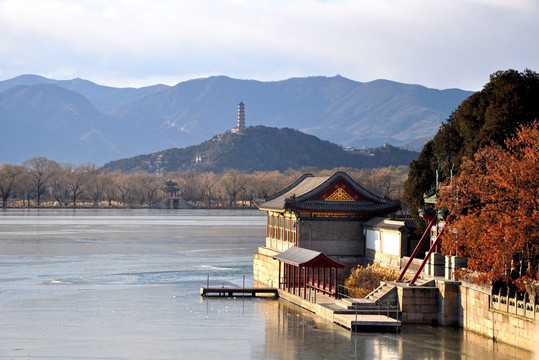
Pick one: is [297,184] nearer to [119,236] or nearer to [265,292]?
[265,292]

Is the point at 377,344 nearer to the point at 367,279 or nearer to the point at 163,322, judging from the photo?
the point at 367,279

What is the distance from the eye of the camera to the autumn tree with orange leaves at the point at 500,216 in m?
30.6

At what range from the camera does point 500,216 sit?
104ft

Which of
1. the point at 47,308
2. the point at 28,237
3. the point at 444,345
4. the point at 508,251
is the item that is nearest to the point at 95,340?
the point at 47,308

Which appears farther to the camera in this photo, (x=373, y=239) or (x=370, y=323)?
(x=373, y=239)

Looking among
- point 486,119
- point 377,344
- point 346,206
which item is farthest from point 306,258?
point 486,119

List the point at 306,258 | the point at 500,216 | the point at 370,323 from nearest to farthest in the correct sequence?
the point at 500,216
the point at 370,323
the point at 306,258

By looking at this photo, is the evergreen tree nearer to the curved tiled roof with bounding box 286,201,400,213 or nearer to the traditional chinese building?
the curved tiled roof with bounding box 286,201,400,213

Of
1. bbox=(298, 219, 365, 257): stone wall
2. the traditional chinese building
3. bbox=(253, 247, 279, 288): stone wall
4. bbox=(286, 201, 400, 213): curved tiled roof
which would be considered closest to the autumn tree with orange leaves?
bbox=(286, 201, 400, 213): curved tiled roof

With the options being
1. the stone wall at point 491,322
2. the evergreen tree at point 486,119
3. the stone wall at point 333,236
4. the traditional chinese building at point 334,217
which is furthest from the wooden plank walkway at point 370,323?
the stone wall at point 333,236

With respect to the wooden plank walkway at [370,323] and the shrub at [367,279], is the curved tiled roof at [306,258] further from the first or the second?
the wooden plank walkway at [370,323]

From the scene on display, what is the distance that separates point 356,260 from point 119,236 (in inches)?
2204

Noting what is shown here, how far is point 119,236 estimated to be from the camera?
101m

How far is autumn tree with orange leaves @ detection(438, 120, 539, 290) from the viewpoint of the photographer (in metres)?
30.6
